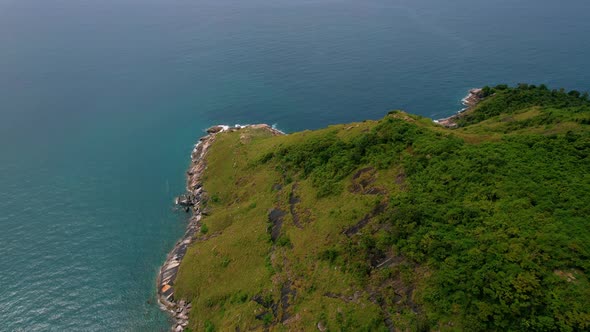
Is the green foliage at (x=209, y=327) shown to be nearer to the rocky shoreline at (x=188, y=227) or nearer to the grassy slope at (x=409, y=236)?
the grassy slope at (x=409, y=236)

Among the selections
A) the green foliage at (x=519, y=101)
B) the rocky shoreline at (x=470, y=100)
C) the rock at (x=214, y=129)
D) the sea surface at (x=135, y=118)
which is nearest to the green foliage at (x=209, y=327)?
the sea surface at (x=135, y=118)

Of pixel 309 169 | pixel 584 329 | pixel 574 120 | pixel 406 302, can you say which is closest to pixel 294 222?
pixel 309 169

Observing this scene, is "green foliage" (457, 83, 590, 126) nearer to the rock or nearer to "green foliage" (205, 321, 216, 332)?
the rock

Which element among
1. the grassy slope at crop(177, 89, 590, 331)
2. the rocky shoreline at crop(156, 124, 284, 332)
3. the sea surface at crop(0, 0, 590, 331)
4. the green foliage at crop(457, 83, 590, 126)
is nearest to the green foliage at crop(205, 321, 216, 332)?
the grassy slope at crop(177, 89, 590, 331)

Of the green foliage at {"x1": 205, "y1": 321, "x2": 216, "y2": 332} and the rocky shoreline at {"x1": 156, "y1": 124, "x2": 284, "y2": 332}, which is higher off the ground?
the rocky shoreline at {"x1": 156, "y1": 124, "x2": 284, "y2": 332}

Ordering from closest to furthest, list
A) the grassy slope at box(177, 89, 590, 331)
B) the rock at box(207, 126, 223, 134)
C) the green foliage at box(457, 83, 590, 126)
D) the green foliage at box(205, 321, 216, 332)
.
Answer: the grassy slope at box(177, 89, 590, 331) → the green foliage at box(205, 321, 216, 332) → the green foliage at box(457, 83, 590, 126) → the rock at box(207, 126, 223, 134)

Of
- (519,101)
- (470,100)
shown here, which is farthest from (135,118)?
(519,101)

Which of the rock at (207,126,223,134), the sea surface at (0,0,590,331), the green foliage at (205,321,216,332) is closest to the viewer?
the green foliage at (205,321,216,332)
